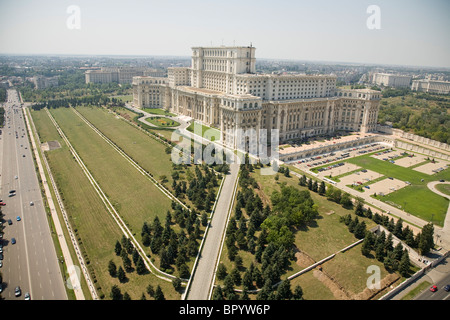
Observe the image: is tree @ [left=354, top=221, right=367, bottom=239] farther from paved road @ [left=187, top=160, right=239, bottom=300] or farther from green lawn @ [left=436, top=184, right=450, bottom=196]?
green lawn @ [left=436, top=184, right=450, bottom=196]

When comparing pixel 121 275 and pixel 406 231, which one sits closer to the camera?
pixel 121 275

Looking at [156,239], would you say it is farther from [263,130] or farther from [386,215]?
[263,130]

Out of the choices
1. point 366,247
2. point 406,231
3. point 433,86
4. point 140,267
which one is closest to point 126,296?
point 140,267

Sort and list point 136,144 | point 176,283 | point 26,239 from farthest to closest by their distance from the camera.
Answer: point 136,144 → point 26,239 → point 176,283

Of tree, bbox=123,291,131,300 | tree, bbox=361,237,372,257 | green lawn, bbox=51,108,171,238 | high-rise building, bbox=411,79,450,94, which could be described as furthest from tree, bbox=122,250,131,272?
high-rise building, bbox=411,79,450,94

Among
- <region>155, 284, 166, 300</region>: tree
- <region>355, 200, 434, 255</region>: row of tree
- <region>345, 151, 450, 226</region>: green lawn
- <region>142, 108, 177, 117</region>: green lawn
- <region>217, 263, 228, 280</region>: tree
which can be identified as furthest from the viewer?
<region>142, 108, 177, 117</region>: green lawn

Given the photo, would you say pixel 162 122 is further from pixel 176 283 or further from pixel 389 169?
pixel 176 283

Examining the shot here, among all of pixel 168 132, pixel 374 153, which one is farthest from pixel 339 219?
pixel 168 132
